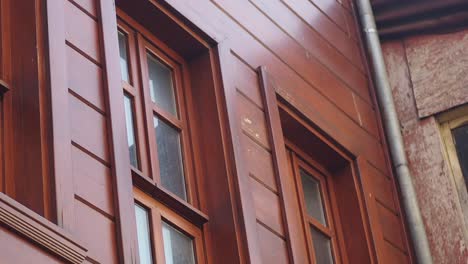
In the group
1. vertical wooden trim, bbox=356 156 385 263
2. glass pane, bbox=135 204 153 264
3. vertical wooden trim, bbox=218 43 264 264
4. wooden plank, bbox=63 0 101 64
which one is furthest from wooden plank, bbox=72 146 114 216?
vertical wooden trim, bbox=356 156 385 263

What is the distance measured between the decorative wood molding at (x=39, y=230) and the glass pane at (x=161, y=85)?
134cm

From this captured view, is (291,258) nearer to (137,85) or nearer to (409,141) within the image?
(137,85)

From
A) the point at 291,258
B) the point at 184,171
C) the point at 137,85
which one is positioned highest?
the point at 137,85

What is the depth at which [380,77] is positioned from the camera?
6348 millimetres

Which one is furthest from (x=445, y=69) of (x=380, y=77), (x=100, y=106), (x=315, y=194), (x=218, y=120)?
(x=100, y=106)

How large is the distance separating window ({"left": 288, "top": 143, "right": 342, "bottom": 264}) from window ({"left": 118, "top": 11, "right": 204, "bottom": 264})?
2.68 ft

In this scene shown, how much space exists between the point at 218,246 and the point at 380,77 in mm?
2152

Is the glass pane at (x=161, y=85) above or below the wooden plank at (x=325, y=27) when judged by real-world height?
below

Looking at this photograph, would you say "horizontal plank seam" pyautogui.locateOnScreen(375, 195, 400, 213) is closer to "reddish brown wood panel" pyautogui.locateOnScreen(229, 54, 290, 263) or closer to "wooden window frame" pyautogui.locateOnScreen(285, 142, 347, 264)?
"wooden window frame" pyautogui.locateOnScreen(285, 142, 347, 264)

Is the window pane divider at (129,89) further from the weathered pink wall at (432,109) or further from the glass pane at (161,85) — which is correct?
the weathered pink wall at (432,109)

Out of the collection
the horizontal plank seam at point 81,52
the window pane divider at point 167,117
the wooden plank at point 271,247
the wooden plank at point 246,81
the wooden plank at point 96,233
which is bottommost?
the wooden plank at point 96,233

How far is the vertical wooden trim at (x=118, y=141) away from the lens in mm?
3736

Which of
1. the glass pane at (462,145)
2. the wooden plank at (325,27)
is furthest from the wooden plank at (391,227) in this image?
the wooden plank at (325,27)

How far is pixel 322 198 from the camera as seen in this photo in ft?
18.5
